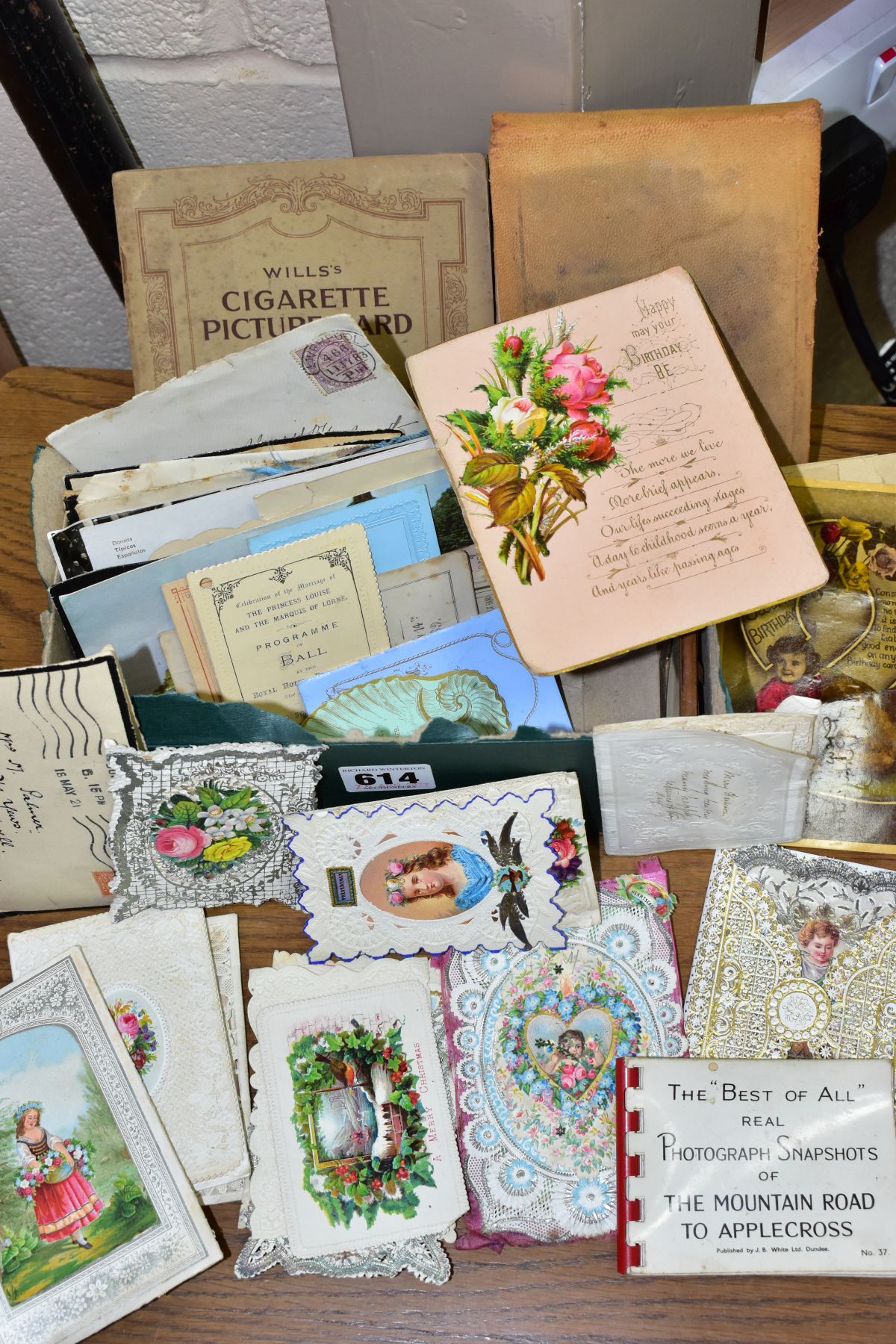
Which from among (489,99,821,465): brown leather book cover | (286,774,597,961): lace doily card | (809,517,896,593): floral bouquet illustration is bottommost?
(286,774,597,961): lace doily card

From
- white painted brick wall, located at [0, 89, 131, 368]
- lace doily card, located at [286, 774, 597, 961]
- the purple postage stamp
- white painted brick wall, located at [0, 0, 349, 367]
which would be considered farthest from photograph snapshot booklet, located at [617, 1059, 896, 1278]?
white painted brick wall, located at [0, 89, 131, 368]

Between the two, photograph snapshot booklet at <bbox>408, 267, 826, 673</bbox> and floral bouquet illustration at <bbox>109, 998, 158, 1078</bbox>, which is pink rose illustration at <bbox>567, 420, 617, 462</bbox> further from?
floral bouquet illustration at <bbox>109, 998, 158, 1078</bbox>

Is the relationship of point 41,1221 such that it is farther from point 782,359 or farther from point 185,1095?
point 782,359

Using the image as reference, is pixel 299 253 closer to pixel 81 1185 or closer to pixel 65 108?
pixel 65 108

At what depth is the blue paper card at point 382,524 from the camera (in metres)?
0.93

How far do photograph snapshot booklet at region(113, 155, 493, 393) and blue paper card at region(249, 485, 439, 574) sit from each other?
22cm

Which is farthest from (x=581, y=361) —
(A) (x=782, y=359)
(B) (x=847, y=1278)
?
(B) (x=847, y=1278)

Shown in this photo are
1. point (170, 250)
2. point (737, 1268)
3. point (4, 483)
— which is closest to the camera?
point (737, 1268)

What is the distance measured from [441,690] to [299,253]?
18.6 inches

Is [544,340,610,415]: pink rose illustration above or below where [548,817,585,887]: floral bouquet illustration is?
above

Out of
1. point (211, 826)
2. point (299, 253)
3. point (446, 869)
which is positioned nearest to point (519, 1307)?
point (446, 869)

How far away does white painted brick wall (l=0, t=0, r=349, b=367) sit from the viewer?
104 cm

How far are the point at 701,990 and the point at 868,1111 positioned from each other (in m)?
0.15

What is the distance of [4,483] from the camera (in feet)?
3.84
